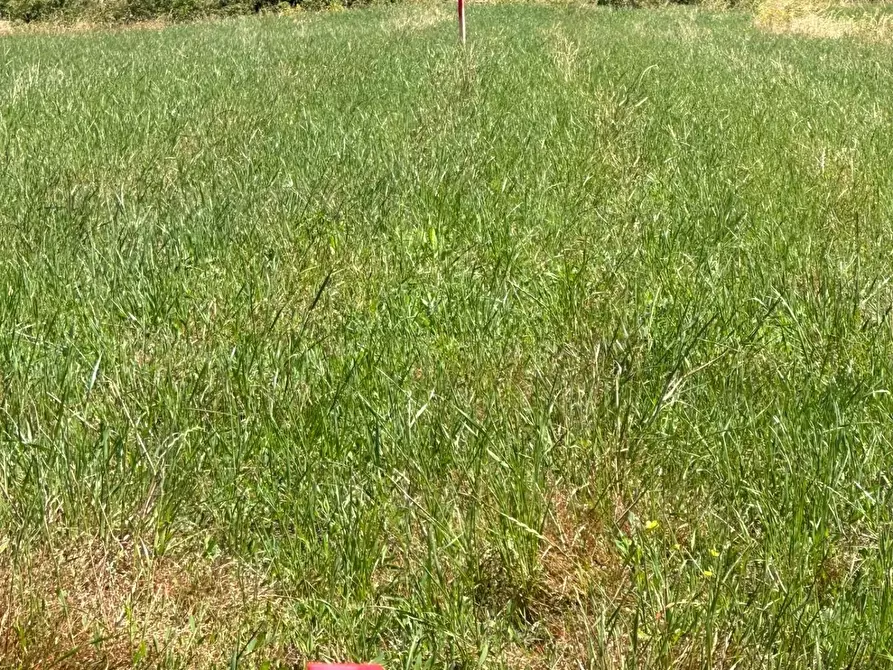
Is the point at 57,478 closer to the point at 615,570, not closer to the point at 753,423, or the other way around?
the point at 615,570

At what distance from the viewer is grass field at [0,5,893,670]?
1.55 metres

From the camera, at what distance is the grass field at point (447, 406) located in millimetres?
1553

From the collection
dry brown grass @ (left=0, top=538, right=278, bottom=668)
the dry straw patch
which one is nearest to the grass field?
dry brown grass @ (left=0, top=538, right=278, bottom=668)

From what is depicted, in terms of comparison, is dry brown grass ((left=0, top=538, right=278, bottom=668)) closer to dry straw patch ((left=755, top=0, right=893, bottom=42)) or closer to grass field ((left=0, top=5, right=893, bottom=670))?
grass field ((left=0, top=5, right=893, bottom=670))

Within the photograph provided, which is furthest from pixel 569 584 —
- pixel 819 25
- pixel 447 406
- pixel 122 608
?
pixel 819 25

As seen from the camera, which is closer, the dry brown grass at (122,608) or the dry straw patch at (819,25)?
the dry brown grass at (122,608)

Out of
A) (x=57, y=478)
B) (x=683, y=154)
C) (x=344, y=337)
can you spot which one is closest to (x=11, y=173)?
(x=344, y=337)

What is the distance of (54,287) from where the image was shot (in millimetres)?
2893

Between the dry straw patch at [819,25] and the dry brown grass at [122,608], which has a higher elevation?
the dry straw patch at [819,25]

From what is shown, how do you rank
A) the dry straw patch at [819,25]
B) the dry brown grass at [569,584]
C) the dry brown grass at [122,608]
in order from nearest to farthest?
the dry brown grass at [122,608], the dry brown grass at [569,584], the dry straw patch at [819,25]

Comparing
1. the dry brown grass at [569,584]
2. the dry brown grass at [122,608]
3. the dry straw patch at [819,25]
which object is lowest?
the dry brown grass at [569,584]

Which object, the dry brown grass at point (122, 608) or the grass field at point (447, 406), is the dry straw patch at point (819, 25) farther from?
the dry brown grass at point (122, 608)

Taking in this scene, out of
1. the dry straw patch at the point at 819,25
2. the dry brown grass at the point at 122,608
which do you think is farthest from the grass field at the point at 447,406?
the dry straw patch at the point at 819,25

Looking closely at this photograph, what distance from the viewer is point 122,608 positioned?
5.12ft
